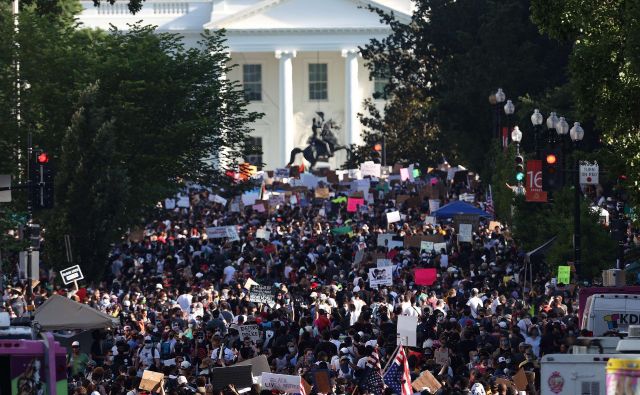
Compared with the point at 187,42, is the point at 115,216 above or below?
below

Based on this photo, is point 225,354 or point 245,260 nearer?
point 225,354

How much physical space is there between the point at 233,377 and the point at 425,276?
13901mm

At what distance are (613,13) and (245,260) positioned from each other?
712 inches

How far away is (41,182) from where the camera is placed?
34375 mm

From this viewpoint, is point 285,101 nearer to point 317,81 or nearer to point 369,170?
point 317,81

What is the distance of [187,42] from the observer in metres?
114

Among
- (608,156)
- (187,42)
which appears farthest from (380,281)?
(187,42)

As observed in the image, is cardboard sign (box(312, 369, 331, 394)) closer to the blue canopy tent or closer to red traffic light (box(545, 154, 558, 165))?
red traffic light (box(545, 154, 558, 165))

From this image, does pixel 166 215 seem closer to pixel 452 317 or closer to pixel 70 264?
pixel 70 264

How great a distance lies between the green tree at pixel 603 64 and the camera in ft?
85.8

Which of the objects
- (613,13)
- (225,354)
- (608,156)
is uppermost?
(613,13)

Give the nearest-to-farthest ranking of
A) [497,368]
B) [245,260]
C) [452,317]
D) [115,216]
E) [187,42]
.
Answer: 1. [497,368]
2. [452,317]
3. [245,260]
4. [115,216]
5. [187,42]

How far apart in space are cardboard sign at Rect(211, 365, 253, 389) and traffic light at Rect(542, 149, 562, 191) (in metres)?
13.7

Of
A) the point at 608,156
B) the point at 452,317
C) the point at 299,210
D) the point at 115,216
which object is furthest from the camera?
the point at 299,210
